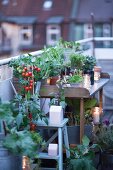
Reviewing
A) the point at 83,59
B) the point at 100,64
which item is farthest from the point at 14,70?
the point at 100,64

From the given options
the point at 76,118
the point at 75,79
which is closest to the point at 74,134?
the point at 76,118

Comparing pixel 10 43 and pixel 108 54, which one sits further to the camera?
pixel 10 43

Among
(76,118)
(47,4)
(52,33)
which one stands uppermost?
(47,4)

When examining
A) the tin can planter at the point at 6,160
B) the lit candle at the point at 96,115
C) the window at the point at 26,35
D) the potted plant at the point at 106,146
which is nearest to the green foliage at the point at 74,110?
the lit candle at the point at 96,115

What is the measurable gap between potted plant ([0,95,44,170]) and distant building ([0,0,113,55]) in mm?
25341

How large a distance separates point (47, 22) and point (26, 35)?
202 cm

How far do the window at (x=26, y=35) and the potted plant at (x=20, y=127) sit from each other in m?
27.8

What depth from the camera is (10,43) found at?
31.4 m

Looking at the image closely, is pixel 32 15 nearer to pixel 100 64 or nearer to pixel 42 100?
pixel 100 64

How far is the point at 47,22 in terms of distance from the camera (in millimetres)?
30906

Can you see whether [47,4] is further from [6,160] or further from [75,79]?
[6,160]

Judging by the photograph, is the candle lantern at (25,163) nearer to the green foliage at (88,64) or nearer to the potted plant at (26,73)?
the potted plant at (26,73)

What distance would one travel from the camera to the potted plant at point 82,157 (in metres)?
4.32

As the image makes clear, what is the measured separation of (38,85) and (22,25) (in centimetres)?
2798
